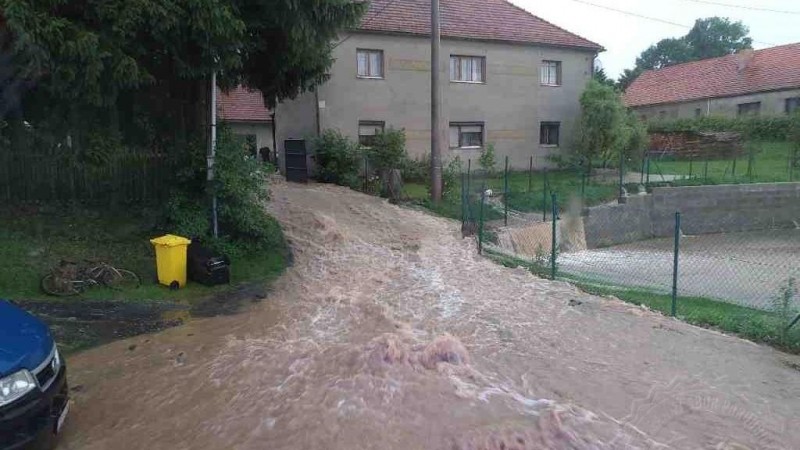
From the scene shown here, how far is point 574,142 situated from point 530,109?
241 centimetres

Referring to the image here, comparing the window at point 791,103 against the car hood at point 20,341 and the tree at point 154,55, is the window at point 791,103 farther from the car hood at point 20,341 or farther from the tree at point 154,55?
the car hood at point 20,341

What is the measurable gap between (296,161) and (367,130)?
4199 mm

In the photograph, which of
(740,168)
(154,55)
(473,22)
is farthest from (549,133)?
(154,55)

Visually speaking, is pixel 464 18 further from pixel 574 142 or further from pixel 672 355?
pixel 672 355

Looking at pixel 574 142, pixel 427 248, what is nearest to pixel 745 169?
pixel 574 142

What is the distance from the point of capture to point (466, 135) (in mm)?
26203

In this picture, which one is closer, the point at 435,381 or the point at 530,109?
the point at 435,381

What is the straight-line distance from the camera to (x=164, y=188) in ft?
41.6

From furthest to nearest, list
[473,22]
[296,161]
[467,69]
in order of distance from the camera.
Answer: [473,22], [467,69], [296,161]

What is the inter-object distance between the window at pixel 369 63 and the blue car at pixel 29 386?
20428mm

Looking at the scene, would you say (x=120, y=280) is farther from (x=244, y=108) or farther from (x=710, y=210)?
(x=244, y=108)

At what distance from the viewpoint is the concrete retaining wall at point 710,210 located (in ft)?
65.0

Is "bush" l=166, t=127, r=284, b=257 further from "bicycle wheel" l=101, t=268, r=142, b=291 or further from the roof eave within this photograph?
the roof eave

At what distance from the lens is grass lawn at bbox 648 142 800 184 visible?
22.4 meters
